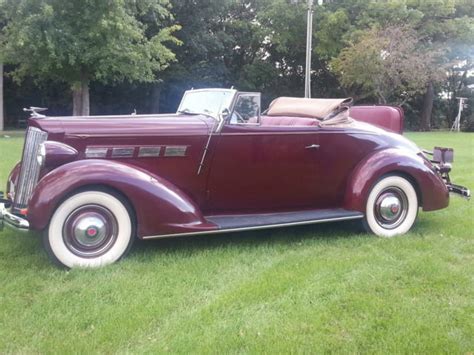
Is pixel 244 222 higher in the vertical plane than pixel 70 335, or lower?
higher

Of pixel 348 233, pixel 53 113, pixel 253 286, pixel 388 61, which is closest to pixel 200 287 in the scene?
pixel 253 286

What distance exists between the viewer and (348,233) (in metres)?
5.35

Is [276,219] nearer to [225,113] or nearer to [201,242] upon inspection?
[201,242]

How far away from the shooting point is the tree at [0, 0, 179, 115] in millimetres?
17391

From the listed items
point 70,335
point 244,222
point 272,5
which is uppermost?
point 272,5

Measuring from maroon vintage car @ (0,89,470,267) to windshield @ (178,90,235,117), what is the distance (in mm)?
16

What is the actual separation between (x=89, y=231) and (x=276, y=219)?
1.74 meters

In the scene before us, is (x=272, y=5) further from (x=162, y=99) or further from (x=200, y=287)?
(x=200, y=287)

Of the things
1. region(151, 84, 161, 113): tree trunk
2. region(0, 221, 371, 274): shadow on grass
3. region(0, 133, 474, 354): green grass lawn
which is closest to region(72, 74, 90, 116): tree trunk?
region(151, 84, 161, 113): tree trunk

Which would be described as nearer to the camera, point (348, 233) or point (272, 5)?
point (348, 233)

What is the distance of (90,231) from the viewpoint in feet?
13.5

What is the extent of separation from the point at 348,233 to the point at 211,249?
5.18 ft

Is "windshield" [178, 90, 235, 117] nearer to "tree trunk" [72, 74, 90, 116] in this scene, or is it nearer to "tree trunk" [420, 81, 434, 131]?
"tree trunk" [72, 74, 90, 116]

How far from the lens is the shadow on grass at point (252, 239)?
15.5ft
